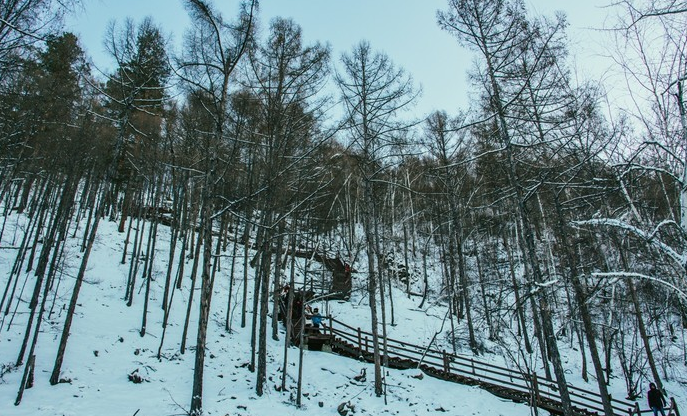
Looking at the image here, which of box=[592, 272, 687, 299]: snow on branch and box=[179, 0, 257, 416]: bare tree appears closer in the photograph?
box=[592, 272, 687, 299]: snow on branch

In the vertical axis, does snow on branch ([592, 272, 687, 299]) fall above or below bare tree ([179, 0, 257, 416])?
below

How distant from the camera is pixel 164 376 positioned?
11.2m

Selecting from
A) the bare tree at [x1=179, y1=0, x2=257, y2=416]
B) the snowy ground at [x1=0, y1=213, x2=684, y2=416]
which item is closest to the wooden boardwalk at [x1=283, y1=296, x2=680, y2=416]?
the snowy ground at [x1=0, y1=213, x2=684, y2=416]

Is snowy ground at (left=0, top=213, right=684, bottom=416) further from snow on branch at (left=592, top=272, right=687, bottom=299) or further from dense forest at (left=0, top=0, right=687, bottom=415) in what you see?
snow on branch at (left=592, top=272, right=687, bottom=299)

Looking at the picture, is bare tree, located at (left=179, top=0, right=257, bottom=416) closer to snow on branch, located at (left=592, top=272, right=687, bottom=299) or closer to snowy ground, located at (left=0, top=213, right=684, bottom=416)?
snowy ground, located at (left=0, top=213, right=684, bottom=416)

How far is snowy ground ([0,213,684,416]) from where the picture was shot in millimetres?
9312

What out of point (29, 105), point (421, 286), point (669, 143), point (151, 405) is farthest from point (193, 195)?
point (669, 143)

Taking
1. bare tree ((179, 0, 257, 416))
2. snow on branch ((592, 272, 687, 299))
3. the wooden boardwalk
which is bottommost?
the wooden boardwalk

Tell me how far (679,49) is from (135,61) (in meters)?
13.8

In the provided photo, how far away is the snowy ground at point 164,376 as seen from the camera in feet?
30.6

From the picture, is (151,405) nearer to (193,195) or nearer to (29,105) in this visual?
(29,105)

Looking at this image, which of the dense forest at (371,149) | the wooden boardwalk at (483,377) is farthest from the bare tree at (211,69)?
the wooden boardwalk at (483,377)

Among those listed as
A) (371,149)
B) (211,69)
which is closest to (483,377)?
(371,149)

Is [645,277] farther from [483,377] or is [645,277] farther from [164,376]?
[164,376]
